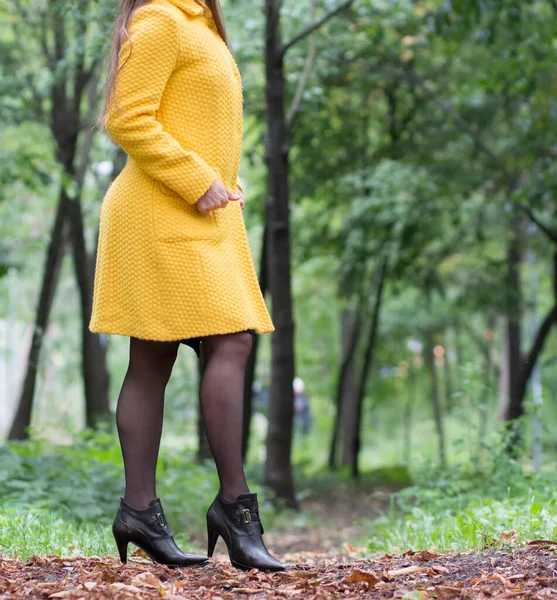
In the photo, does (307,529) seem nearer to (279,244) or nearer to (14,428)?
(279,244)

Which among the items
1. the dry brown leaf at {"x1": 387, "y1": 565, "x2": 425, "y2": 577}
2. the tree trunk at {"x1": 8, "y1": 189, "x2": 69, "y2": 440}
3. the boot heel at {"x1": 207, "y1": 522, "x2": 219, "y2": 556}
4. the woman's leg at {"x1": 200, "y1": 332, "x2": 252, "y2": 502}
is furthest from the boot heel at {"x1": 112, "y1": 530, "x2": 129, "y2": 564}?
the tree trunk at {"x1": 8, "y1": 189, "x2": 69, "y2": 440}

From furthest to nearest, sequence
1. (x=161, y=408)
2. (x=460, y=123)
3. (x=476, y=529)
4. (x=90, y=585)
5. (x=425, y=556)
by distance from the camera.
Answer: (x=460, y=123) < (x=476, y=529) < (x=425, y=556) < (x=161, y=408) < (x=90, y=585)

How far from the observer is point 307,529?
306 inches

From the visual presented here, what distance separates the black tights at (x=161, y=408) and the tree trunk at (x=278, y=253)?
5397 millimetres

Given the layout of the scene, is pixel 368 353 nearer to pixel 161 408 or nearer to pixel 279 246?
pixel 279 246

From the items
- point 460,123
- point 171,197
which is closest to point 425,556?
point 171,197

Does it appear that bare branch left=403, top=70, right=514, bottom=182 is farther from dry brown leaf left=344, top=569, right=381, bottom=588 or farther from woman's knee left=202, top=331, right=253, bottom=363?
dry brown leaf left=344, top=569, right=381, bottom=588

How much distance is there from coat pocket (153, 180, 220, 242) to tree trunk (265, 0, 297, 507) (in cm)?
549

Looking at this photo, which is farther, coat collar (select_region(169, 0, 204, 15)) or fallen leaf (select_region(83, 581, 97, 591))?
coat collar (select_region(169, 0, 204, 15))

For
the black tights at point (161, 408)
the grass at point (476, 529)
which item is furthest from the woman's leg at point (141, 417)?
the grass at point (476, 529)

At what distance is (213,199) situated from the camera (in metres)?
2.94

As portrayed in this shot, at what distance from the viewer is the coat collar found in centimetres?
305

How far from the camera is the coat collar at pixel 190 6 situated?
3.05m

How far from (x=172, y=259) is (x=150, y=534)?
0.94 metres
